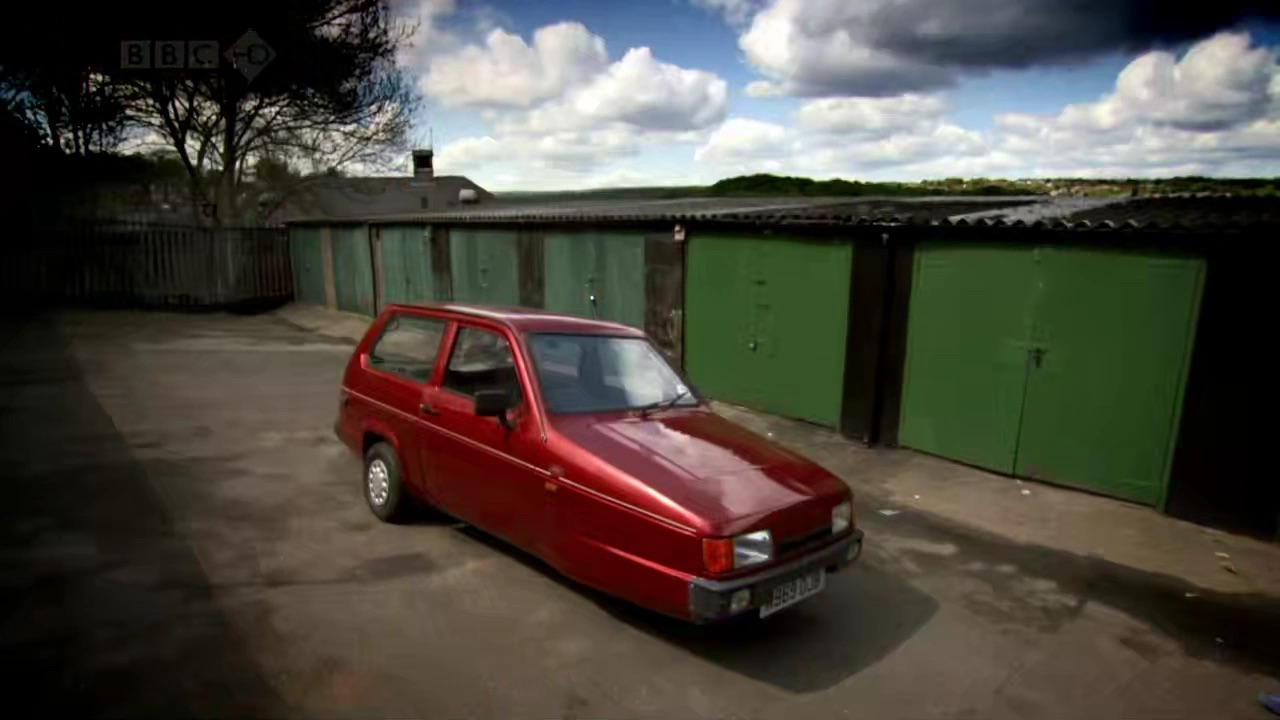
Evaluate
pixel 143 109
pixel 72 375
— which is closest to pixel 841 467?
pixel 72 375

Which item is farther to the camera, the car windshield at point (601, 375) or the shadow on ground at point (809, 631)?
the car windshield at point (601, 375)

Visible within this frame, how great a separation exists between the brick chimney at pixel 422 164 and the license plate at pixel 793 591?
27.6 m

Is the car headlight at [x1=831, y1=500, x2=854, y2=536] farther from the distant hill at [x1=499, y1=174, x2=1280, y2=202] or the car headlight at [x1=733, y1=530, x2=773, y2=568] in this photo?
the distant hill at [x1=499, y1=174, x2=1280, y2=202]

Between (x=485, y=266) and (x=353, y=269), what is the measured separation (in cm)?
595

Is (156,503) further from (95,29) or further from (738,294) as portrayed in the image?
(95,29)

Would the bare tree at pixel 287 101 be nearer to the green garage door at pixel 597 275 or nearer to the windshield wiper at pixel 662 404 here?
the green garage door at pixel 597 275

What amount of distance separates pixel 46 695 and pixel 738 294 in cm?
772

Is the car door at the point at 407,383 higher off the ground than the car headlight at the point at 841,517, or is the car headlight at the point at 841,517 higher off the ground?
the car door at the point at 407,383

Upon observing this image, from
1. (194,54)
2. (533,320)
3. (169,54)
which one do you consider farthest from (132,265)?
(533,320)

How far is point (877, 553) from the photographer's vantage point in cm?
524

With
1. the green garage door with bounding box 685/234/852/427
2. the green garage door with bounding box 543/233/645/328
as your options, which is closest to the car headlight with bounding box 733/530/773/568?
the green garage door with bounding box 685/234/852/427

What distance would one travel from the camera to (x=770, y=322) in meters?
8.97

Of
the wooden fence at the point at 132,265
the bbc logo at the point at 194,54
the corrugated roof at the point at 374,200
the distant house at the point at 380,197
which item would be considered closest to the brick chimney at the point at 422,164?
the distant house at the point at 380,197

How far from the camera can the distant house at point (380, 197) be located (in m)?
31.1
